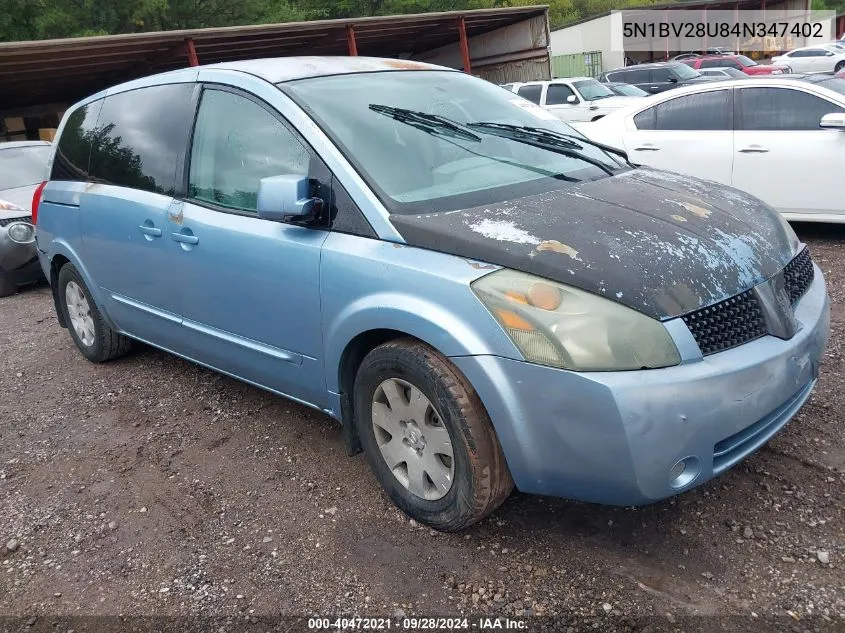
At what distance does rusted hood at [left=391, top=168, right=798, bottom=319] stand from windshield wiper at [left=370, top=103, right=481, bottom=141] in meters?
0.56

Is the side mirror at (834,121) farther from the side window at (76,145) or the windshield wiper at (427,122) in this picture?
the side window at (76,145)

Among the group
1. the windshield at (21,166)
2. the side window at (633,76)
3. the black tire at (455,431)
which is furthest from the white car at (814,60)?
the black tire at (455,431)

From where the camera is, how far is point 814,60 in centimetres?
2908

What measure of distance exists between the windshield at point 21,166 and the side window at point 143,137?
4.77m

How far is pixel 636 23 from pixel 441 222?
39305 millimetres

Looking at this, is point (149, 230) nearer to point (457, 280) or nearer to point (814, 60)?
point (457, 280)

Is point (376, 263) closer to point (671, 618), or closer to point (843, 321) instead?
point (671, 618)

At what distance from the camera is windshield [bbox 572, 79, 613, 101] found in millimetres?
16419

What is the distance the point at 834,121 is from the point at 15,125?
18671 millimetres

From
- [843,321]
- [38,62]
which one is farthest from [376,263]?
[38,62]

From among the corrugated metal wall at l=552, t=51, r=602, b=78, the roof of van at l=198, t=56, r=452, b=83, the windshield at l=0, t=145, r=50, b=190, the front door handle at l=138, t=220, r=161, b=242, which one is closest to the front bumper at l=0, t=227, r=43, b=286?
the windshield at l=0, t=145, r=50, b=190

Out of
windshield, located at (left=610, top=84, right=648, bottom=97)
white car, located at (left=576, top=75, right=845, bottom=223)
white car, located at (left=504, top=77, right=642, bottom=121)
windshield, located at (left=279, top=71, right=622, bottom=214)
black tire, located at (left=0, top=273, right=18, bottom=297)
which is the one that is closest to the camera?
windshield, located at (left=279, top=71, right=622, bottom=214)

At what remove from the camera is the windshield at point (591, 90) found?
16.4 meters

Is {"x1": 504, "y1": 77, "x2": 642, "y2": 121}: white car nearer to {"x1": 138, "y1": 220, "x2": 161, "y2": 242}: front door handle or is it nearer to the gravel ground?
the gravel ground
